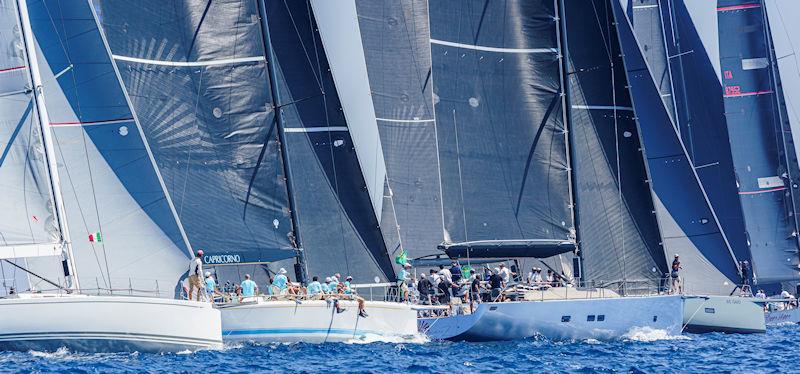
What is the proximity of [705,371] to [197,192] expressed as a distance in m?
10.2

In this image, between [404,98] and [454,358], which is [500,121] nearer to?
[404,98]

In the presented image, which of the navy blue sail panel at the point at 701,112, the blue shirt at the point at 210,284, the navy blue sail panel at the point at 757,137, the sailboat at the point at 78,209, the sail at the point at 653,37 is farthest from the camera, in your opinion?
the navy blue sail panel at the point at 757,137

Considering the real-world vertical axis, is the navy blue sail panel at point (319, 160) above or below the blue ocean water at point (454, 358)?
above

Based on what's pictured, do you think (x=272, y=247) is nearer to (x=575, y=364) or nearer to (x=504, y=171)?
(x=504, y=171)

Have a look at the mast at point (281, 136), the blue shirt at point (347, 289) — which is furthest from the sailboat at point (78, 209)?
the mast at point (281, 136)

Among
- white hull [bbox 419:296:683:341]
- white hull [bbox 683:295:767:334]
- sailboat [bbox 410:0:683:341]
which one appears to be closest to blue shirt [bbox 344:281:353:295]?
white hull [bbox 419:296:683:341]

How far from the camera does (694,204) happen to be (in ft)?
105

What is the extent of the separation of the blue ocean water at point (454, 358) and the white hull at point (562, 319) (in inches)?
10.2

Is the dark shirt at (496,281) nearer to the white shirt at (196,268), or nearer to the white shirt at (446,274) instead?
the white shirt at (446,274)

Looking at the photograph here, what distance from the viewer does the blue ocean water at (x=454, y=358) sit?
2333 cm

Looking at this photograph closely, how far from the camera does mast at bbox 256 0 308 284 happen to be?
2955 cm

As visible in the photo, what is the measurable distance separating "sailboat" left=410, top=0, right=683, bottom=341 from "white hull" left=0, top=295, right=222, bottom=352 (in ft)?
23.5

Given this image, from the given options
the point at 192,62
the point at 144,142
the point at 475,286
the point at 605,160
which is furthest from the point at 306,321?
the point at 605,160

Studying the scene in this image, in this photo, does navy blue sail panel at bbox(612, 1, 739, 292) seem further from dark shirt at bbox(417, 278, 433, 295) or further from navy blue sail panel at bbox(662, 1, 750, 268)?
dark shirt at bbox(417, 278, 433, 295)
